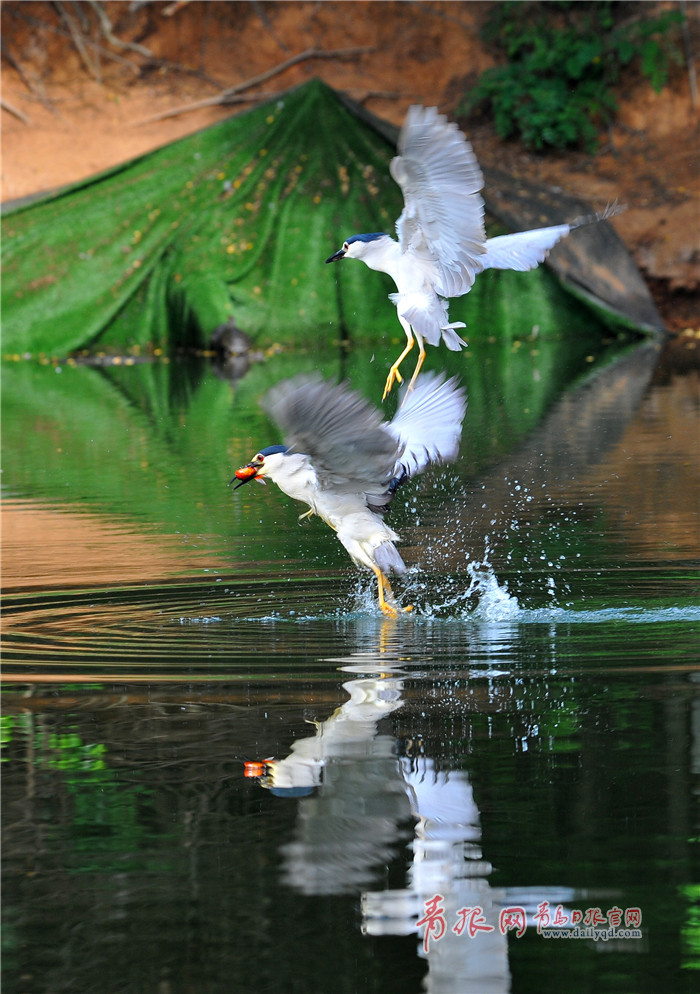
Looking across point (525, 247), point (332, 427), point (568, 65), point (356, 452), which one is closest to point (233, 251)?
point (568, 65)

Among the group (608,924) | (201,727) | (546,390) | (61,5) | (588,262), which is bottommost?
(608,924)

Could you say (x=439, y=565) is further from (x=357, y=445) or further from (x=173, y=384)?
(x=173, y=384)

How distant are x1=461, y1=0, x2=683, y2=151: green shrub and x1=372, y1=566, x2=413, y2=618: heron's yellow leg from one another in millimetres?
17461

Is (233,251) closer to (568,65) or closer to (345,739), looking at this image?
(568,65)

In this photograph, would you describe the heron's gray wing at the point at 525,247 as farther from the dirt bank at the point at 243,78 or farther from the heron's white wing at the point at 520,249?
the dirt bank at the point at 243,78

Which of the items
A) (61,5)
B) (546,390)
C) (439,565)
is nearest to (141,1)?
(61,5)

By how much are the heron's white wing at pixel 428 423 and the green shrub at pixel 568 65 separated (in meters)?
17.2

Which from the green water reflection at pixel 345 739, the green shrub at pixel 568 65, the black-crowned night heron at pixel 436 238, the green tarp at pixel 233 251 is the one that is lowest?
the green water reflection at pixel 345 739

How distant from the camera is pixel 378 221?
17.9m

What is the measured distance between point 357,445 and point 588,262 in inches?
515

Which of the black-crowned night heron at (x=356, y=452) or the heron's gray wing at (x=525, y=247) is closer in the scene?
the black-crowned night heron at (x=356, y=452)

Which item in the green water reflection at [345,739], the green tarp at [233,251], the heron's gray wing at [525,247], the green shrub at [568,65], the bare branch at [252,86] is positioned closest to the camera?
the green water reflection at [345,739]

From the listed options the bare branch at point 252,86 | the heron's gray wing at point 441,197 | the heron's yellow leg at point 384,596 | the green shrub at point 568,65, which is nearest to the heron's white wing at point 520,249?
the heron's gray wing at point 441,197

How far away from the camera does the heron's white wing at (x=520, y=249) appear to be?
21.4 ft
